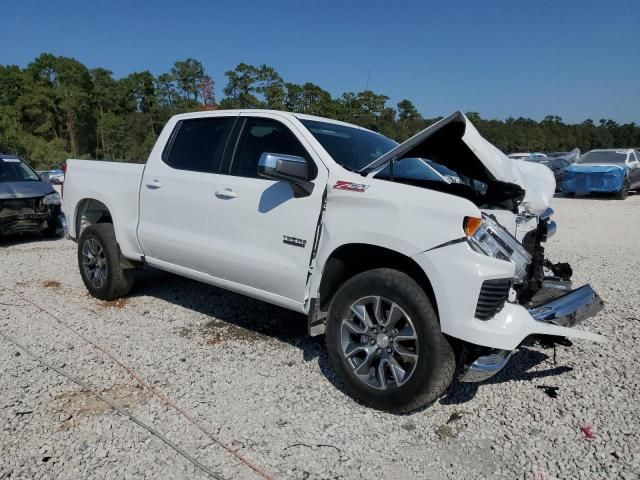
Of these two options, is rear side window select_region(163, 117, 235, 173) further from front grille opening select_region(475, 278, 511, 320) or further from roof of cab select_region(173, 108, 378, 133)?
front grille opening select_region(475, 278, 511, 320)

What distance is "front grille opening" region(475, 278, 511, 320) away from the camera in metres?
2.70

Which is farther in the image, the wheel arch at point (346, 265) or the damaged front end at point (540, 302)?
the wheel arch at point (346, 265)

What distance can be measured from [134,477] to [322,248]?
5.68 feet

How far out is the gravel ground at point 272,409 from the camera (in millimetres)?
2613

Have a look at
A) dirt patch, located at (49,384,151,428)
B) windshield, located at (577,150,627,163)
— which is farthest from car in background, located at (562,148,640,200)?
dirt patch, located at (49,384,151,428)

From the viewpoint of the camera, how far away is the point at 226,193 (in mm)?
3904

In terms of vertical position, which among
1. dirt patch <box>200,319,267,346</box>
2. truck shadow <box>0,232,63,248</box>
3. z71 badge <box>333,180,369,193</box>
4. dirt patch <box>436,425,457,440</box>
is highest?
z71 badge <box>333,180,369,193</box>

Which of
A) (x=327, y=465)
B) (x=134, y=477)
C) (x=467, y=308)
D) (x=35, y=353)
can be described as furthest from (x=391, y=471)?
(x=35, y=353)

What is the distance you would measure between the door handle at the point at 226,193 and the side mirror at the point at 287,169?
0.67 meters

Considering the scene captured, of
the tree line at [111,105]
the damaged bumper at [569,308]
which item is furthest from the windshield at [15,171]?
the tree line at [111,105]

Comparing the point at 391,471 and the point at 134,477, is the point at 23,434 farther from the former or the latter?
the point at 391,471

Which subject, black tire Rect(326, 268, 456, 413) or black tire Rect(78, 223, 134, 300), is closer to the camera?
black tire Rect(326, 268, 456, 413)

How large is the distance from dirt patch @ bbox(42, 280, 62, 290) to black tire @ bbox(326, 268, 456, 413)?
4.23 metres

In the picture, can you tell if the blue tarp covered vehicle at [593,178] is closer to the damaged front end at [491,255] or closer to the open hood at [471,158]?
the damaged front end at [491,255]
